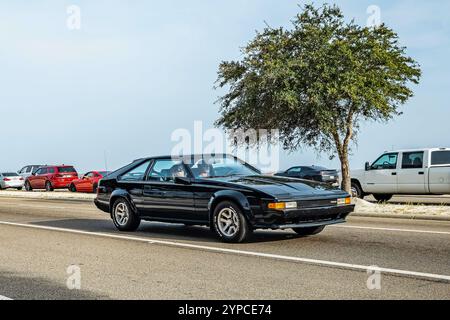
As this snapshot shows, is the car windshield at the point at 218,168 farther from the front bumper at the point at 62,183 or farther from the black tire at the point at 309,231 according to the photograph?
the front bumper at the point at 62,183

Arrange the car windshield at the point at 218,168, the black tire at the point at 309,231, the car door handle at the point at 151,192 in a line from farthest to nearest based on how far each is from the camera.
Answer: the car door handle at the point at 151,192
the black tire at the point at 309,231
the car windshield at the point at 218,168

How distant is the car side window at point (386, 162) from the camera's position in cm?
2152

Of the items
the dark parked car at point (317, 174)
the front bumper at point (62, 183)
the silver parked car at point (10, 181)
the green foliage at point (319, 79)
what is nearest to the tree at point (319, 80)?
the green foliage at point (319, 79)

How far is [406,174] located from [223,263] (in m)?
14.5

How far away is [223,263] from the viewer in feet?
26.3

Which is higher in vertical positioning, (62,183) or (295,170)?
(295,170)

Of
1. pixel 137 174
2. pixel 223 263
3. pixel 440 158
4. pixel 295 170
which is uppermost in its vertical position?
pixel 440 158

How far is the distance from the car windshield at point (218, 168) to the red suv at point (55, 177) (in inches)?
1159

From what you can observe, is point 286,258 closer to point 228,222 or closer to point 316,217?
point 316,217

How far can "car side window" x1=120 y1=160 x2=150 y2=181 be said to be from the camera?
38.8ft

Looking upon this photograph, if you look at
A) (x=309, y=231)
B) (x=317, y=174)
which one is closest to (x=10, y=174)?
(x=317, y=174)

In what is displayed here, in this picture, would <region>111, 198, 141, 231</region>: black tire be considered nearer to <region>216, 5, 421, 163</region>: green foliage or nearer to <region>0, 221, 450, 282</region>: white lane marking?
<region>0, 221, 450, 282</region>: white lane marking

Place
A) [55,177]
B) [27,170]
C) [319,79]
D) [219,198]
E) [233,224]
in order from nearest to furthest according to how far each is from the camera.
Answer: [233,224] → [219,198] → [319,79] → [55,177] → [27,170]
